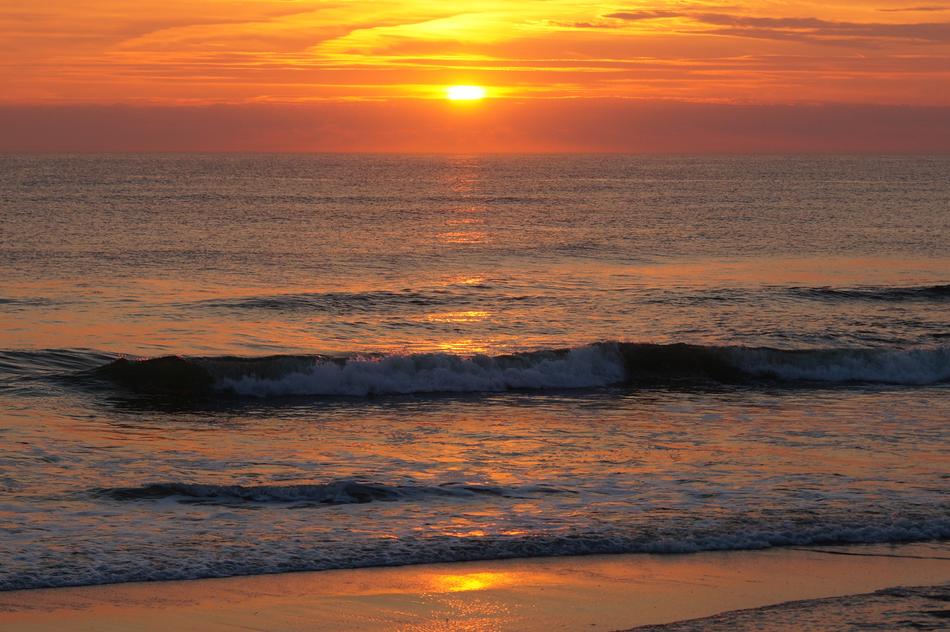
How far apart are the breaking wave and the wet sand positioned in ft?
33.2

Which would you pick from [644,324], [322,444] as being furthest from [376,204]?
[322,444]

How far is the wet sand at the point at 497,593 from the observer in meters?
8.11

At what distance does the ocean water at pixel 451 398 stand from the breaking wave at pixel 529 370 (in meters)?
0.06

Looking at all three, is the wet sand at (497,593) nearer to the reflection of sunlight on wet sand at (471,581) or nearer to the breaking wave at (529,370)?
the reflection of sunlight on wet sand at (471,581)

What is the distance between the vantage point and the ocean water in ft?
34.2

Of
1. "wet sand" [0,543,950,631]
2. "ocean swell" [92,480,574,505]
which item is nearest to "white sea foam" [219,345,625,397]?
"ocean swell" [92,480,574,505]

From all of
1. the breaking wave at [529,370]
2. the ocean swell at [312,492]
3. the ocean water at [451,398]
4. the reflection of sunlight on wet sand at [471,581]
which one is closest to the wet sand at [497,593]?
the reflection of sunlight on wet sand at [471,581]

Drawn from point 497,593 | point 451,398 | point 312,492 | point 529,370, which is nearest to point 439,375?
point 451,398

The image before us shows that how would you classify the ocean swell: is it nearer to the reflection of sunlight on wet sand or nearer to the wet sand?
the wet sand

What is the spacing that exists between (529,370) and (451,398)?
2.06m

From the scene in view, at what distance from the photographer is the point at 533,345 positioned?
74.5ft

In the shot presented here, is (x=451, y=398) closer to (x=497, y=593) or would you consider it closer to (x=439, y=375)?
(x=439, y=375)

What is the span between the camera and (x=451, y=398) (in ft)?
62.0

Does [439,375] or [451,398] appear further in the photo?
[439,375]
